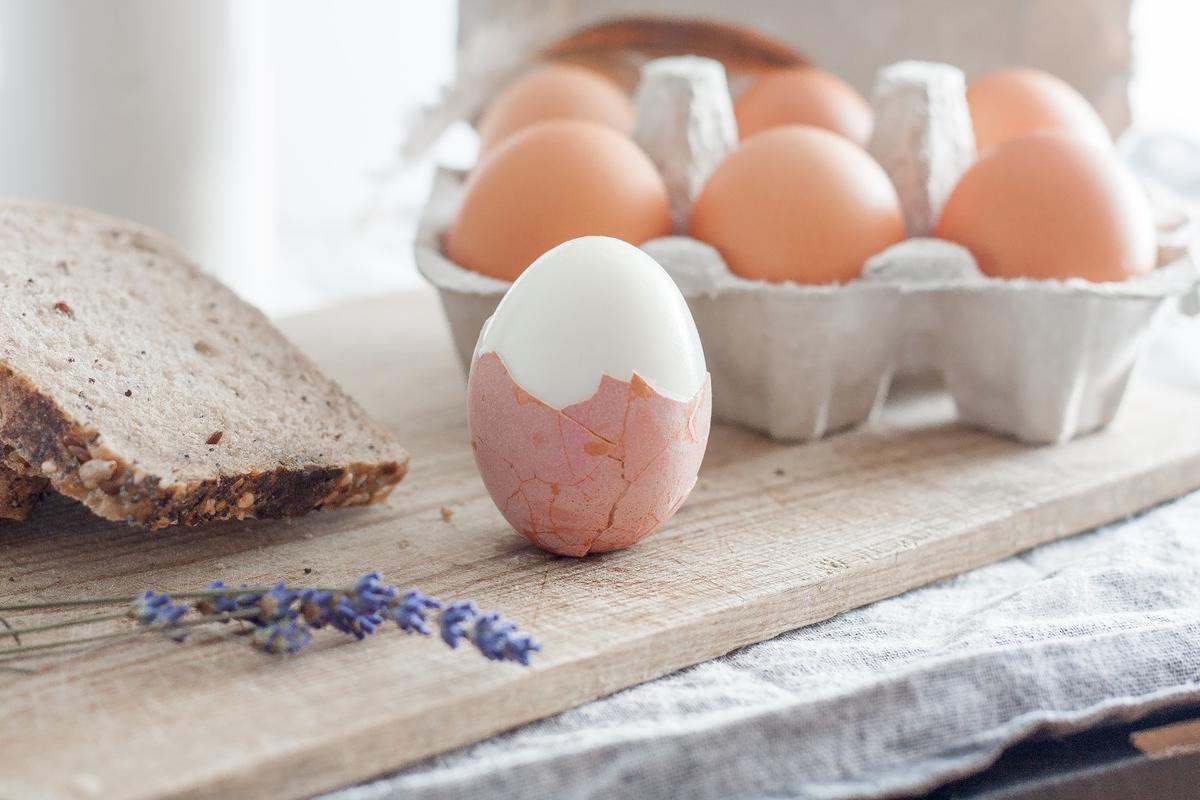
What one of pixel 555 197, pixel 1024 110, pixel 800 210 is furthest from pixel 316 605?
pixel 1024 110

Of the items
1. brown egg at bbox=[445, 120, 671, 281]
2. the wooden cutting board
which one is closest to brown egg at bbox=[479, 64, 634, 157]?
brown egg at bbox=[445, 120, 671, 281]

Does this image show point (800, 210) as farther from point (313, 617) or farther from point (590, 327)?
point (313, 617)

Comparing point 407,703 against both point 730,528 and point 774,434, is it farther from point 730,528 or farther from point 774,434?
point 774,434

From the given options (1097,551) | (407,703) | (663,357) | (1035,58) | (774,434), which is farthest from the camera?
(1035,58)

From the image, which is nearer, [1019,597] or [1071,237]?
[1019,597]

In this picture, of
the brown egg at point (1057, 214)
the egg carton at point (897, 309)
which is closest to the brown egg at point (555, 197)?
→ the egg carton at point (897, 309)

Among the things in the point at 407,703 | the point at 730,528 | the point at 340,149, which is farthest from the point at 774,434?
the point at 340,149
